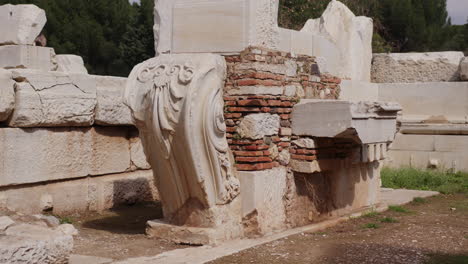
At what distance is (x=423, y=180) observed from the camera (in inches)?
394

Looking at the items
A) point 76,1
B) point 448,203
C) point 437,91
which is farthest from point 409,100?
point 76,1

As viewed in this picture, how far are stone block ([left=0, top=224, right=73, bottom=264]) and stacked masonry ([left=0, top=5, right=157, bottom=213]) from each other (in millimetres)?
1995

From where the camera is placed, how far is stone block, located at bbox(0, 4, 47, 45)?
10.1m

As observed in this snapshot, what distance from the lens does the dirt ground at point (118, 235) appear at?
18.1 ft

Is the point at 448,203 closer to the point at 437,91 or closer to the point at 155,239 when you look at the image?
the point at 437,91

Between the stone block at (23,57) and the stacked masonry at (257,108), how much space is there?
15.0ft

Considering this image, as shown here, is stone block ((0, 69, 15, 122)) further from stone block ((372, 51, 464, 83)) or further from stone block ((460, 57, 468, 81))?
stone block ((460, 57, 468, 81))

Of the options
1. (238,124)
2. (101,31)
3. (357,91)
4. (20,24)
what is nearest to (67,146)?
(238,124)

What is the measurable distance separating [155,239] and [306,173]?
1664mm

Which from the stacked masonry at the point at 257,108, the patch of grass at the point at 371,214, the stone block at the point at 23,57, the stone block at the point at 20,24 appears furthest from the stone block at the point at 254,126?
the stone block at the point at 20,24

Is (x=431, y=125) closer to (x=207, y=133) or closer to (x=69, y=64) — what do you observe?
(x=69, y=64)

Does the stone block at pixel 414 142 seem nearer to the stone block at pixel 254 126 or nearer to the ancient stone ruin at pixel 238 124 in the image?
the ancient stone ruin at pixel 238 124

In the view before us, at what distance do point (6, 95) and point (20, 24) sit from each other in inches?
158

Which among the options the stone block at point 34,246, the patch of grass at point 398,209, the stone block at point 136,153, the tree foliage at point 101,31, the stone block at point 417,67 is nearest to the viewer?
the stone block at point 34,246
